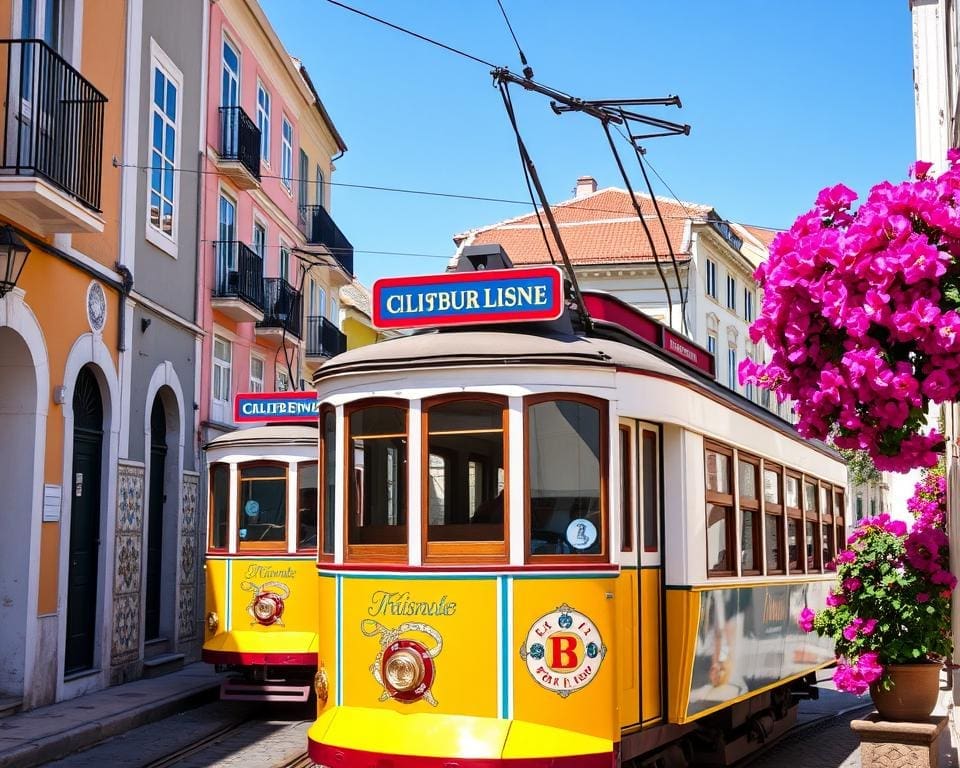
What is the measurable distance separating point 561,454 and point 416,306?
52.4 inches

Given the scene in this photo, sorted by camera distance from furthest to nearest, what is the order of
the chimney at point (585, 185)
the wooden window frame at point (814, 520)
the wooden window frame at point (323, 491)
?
the chimney at point (585, 185), the wooden window frame at point (814, 520), the wooden window frame at point (323, 491)

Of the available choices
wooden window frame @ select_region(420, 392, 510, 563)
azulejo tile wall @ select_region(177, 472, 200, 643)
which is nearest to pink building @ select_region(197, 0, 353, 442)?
azulejo tile wall @ select_region(177, 472, 200, 643)

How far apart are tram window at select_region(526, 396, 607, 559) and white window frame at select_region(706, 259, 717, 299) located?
39885mm

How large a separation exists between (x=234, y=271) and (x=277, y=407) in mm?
6845

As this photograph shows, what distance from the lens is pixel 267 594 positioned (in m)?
13.4

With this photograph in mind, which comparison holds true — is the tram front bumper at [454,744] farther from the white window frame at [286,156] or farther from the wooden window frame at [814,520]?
the white window frame at [286,156]

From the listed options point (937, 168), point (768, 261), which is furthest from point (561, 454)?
point (937, 168)

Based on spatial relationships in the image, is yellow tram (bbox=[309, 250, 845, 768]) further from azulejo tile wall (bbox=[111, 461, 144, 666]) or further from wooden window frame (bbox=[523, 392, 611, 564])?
azulejo tile wall (bbox=[111, 461, 144, 666])

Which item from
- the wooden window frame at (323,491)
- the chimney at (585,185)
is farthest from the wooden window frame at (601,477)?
the chimney at (585,185)

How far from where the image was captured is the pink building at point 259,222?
20422 millimetres

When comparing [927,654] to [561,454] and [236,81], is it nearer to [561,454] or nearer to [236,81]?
[561,454]

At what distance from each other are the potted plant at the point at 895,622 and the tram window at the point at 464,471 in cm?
300

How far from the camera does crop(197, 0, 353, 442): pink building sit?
20.4 m

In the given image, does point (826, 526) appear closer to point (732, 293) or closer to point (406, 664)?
point (406, 664)
